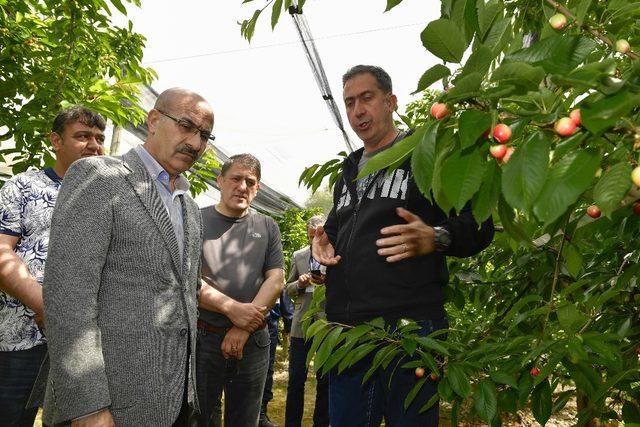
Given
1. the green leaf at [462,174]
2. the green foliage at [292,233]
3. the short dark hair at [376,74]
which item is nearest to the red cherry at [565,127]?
the green leaf at [462,174]

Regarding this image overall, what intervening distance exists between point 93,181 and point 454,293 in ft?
5.02

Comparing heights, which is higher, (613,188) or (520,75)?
(520,75)

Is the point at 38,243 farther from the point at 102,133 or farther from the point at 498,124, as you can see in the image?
the point at 498,124

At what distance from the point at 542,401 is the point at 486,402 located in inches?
8.4

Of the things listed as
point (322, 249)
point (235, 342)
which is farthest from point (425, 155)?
point (235, 342)

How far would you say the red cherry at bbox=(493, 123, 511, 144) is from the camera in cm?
69

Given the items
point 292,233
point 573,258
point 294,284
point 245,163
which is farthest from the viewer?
point 292,233

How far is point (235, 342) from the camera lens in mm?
2688

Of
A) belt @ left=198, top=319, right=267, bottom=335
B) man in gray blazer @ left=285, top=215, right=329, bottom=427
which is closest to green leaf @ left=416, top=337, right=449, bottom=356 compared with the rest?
belt @ left=198, top=319, right=267, bottom=335

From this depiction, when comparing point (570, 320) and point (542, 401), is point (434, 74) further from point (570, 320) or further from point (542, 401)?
point (542, 401)

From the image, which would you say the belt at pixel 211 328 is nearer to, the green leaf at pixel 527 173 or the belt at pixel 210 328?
the belt at pixel 210 328

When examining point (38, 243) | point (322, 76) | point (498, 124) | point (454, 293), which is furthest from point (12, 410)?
point (322, 76)

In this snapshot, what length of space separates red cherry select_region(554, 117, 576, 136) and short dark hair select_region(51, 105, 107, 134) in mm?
2196

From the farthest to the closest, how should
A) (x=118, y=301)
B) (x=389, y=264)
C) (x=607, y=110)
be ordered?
1. (x=389, y=264)
2. (x=118, y=301)
3. (x=607, y=110)
